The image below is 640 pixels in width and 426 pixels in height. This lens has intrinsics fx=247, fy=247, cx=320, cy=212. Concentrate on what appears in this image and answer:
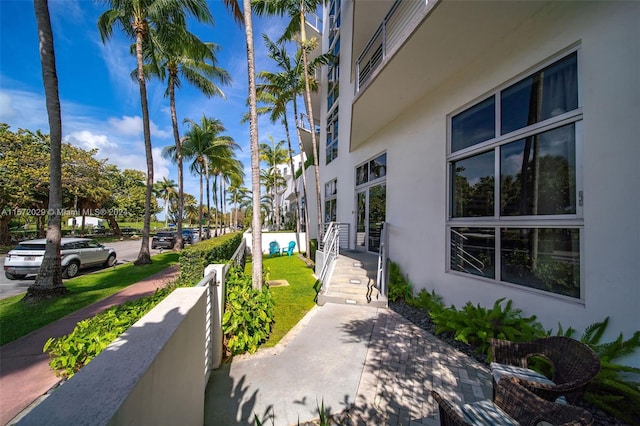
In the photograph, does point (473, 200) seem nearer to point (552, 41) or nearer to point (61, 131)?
point (552, 41)

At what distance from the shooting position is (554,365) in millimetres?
2457

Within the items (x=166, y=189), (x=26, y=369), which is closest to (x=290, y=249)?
(x=26, y=369)

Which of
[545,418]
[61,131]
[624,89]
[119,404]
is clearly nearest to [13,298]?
[61,131]

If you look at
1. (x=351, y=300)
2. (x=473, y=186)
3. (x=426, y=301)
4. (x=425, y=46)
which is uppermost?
(x=425, y=46)

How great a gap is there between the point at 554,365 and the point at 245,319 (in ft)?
12.6

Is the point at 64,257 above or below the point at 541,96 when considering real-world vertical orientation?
below

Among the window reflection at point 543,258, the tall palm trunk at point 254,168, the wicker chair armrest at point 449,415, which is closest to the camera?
the wicker chair armrest at point 449,415

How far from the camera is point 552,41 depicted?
12.5 feet

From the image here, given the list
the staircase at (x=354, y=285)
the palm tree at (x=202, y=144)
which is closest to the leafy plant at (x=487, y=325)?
the staircase at (x=354, y=285)

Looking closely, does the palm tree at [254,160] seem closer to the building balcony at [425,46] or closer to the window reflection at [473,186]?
the building balcony at [425,46]

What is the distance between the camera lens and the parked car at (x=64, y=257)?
8.38 meters

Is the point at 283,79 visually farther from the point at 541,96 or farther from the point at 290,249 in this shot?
the point at 541,96

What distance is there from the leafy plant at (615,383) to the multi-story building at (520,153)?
8.5 inches

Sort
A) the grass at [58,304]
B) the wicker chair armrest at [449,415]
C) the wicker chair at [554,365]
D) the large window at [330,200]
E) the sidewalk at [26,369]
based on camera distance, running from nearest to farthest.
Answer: the wicker chair armrest at [449,415]
the wicker chair at [554,365]
the sidewalk at [26,369]
the grass at [58,304]
the large window at [330,200]
